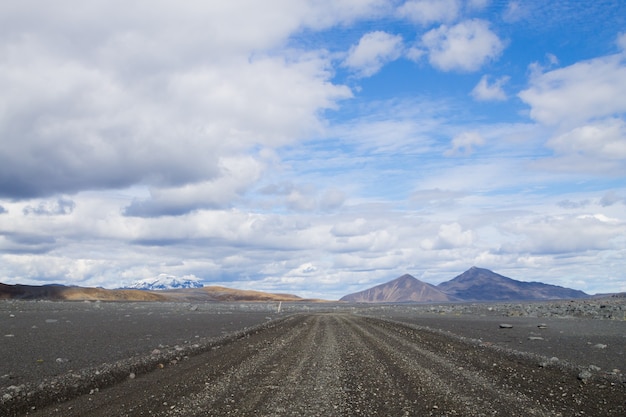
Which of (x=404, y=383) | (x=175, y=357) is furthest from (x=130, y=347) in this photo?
(x=404, y=383)

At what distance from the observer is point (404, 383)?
12.2m

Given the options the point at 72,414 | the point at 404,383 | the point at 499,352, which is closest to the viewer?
the point at 72,414

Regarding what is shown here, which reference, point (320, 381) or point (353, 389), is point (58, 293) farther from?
point (353, 389)

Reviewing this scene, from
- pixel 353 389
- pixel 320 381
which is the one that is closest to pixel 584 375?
pixel 353 389

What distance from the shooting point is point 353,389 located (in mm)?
11586

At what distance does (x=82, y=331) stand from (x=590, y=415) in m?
23.2

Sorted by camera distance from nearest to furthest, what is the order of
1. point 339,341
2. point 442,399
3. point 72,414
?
point 72,414
point 442,399
point 339,341

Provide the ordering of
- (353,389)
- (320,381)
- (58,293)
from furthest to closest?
(58,293) < (320,381) < (353,389)

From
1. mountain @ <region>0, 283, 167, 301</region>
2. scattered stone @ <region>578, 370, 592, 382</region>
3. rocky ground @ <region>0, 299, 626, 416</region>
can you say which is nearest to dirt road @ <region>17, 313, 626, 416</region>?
rocky ground @ <region>0, 299, 626, 416</region>

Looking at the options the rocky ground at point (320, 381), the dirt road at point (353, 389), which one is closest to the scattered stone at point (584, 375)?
the rocky ground at point (320, 381)

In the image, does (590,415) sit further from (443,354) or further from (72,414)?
(72,414)

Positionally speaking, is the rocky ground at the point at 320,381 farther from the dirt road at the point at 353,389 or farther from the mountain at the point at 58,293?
the mountain at the point at 58,293

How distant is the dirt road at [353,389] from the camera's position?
970 centimetres

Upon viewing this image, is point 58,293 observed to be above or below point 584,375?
below
